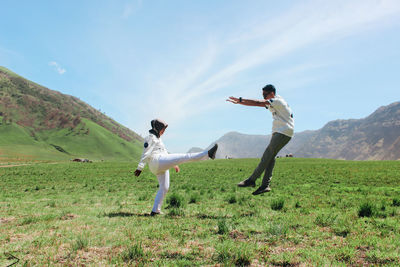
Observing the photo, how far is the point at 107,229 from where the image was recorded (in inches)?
227

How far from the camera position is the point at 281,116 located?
→ 716cm

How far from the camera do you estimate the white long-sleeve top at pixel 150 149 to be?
23.6 ft

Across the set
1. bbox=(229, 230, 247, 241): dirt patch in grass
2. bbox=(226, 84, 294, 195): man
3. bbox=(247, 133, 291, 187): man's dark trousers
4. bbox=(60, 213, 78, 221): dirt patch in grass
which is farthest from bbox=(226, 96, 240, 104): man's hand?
bbox=(60, 213, 78, 221): dirt patch in grass

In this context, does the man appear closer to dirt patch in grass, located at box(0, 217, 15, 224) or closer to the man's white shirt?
the man's white shirt

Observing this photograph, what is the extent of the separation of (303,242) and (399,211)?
4.55 metres

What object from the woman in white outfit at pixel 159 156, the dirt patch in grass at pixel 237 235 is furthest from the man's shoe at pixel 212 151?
the dirt patch in grass at pixel 237 235

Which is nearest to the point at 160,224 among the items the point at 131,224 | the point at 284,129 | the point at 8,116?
the point at 131,224

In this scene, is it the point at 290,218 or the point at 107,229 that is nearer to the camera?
the point at 107,229

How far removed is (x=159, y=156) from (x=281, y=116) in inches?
142

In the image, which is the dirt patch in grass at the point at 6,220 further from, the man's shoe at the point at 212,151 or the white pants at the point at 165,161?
the man's shoe at the point at 212,151

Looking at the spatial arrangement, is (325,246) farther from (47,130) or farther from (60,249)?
(47,130)

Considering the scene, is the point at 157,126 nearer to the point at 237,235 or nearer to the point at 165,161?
the point at 165,161

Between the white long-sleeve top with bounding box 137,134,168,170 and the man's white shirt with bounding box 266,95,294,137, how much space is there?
330cm

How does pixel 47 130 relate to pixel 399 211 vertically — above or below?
above
